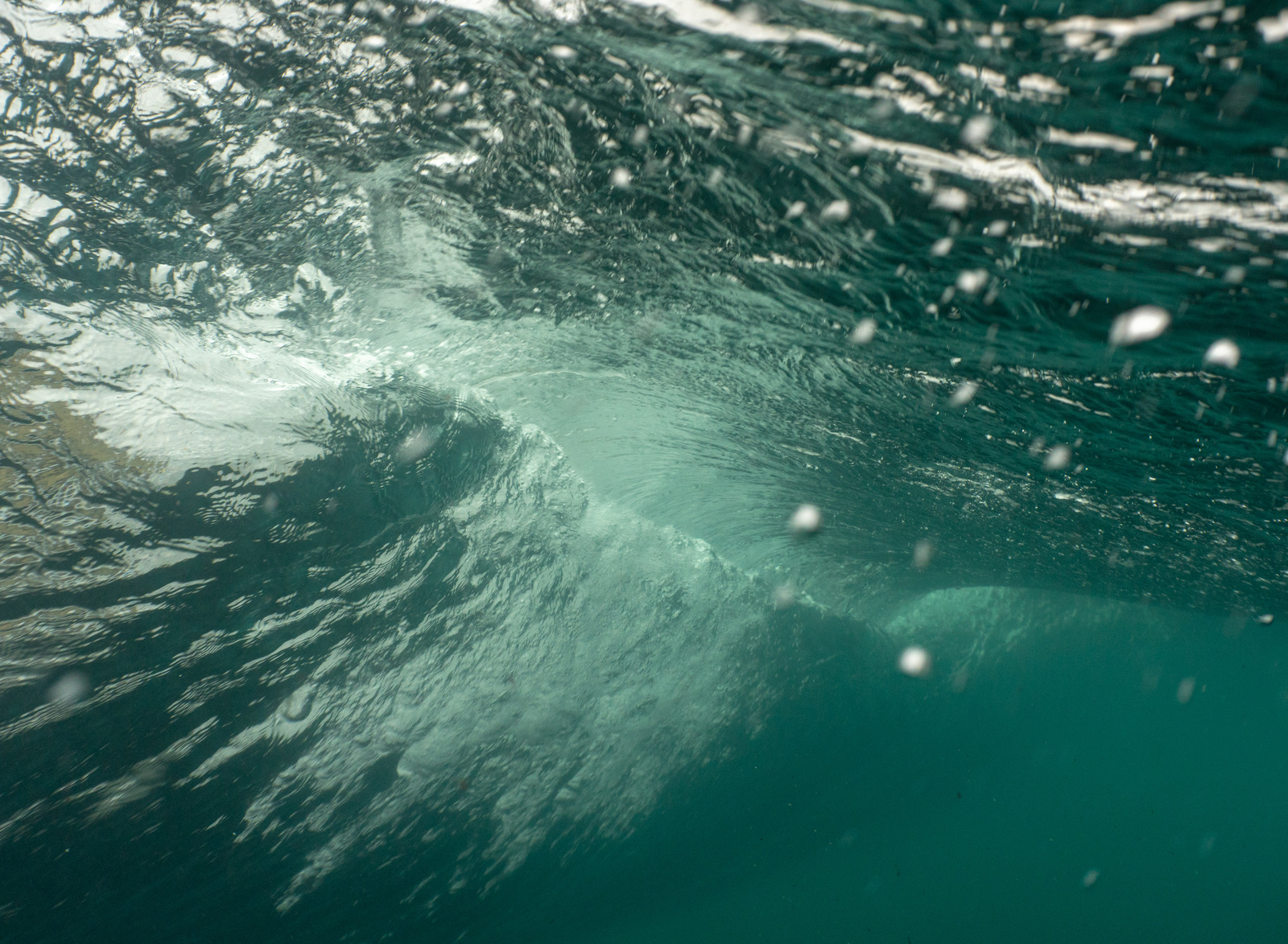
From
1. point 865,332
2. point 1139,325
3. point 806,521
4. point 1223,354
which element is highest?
point 1139,325

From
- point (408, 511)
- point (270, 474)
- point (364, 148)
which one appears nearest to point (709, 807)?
point (408, 511)

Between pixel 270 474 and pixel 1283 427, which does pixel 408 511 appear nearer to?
pixel 270 474

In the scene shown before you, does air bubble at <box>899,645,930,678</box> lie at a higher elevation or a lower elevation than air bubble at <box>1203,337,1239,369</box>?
lower

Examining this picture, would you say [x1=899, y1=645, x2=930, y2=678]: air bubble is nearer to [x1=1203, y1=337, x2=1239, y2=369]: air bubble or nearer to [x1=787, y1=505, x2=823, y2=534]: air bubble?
[x1=787, y1=505, x2=823, y2=534]: air bubble

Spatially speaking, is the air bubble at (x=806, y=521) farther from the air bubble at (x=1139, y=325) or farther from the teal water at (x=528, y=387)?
the air bubble at (x=1139, y=325)

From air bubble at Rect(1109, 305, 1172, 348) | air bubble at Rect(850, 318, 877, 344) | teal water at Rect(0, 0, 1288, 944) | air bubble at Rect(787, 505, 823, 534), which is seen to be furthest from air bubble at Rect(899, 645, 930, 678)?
air bubble at Rect(1109, 305, 1172, 348)

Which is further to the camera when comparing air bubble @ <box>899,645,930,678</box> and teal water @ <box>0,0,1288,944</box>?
air bubble @ <box>899,645,930,678</box>

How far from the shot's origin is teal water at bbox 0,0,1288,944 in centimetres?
309

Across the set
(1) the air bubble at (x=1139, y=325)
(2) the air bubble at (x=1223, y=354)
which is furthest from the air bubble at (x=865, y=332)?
(2) the air bubble at (x=1223, y=354)

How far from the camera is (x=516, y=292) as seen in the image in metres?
6.05

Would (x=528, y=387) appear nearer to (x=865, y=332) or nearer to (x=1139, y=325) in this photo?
(x=865, y=332)

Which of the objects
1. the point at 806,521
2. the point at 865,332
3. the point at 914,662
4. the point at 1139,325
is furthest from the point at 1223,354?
the point at 914,662

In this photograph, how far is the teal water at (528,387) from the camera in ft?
10.1

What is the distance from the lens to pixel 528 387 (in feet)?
28.3
